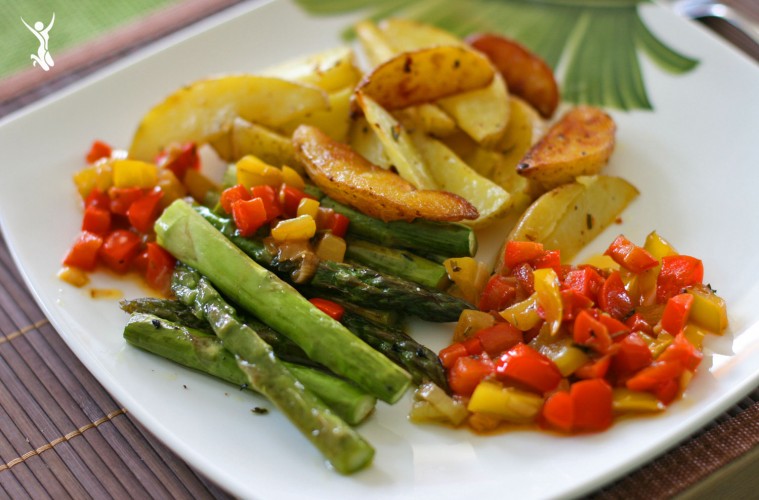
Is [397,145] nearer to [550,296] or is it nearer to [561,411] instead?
[550,296]

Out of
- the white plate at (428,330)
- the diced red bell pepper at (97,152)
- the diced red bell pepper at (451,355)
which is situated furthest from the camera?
the diced red bell pepper at (97,152)

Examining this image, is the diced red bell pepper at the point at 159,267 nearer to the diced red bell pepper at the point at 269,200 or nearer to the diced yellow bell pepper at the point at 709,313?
the diced red bell pepper at the point at 269,200

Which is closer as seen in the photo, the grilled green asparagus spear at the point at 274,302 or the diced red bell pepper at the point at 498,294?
the grilled green asparagus spear at the point at 274,302

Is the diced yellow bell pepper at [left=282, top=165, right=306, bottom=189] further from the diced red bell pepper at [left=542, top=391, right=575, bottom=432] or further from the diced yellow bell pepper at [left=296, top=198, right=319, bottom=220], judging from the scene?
the diced red bell pepper at [left=542, top=391, right=575, bottom=432]

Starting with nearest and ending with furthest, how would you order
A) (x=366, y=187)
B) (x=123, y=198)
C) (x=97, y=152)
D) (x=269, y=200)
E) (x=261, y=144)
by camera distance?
(x=366, y=187)
(x=269, y=200)
(x=123, y=198)
(x=261, y=144)
(x=97, y=152)

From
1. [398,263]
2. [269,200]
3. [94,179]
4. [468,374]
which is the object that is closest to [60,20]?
[94,179]

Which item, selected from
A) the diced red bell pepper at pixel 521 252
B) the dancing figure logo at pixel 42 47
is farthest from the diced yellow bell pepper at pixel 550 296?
the dancing figure logo at pixel 42 47

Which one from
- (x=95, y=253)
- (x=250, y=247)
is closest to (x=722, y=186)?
(x=250, y=247)
